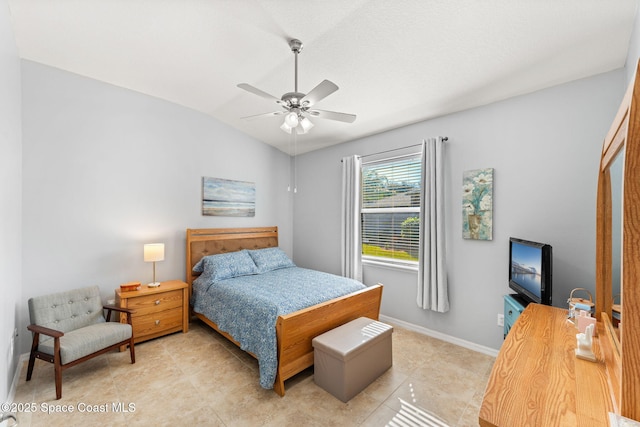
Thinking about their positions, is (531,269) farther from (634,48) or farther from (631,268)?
(631,268)

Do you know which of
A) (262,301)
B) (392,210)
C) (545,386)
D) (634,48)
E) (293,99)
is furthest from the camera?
(392,210)

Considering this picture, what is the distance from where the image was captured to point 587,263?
2.33 metres

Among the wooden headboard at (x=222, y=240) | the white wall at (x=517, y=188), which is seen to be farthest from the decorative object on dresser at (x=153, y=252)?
the white wall at (x=517, y=188)

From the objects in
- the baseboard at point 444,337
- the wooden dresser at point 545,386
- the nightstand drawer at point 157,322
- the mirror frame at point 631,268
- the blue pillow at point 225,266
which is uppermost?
the mirror frame at point 631,268

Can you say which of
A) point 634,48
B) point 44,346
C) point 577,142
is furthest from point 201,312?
point 634,48

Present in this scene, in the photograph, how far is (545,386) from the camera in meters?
0.97

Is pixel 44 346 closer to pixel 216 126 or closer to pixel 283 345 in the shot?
pixel 283 345

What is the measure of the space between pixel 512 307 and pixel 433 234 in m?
1.02

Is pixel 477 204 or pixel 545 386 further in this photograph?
pixel 477 204

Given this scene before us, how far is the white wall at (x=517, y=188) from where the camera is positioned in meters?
2.34

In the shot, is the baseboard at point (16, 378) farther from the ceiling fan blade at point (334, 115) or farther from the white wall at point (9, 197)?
the ceiling fan blade at point (334, 115)

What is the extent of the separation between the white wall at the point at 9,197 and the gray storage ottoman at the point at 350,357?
87.0 inches

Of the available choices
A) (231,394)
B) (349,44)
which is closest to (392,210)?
(349,44)

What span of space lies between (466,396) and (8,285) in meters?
3.74
